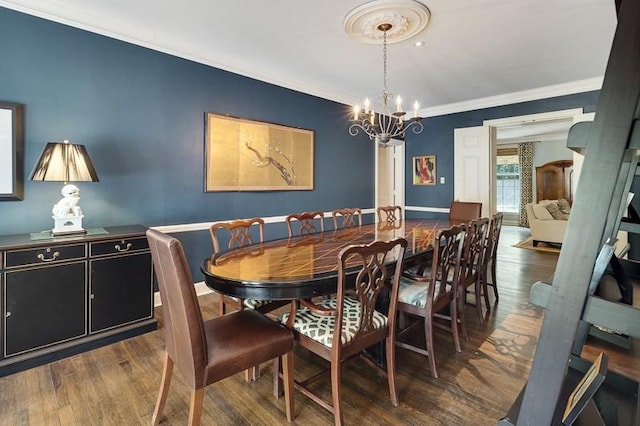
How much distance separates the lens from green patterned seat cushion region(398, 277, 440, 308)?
222cm

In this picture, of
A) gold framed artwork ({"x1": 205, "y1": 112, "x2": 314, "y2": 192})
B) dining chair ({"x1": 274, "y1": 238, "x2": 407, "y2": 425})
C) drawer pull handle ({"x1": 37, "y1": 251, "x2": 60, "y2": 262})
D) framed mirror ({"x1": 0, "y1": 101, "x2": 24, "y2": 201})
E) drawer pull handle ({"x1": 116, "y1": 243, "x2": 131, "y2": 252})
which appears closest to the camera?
dining chair ({"x1": 274, "y1": 238, "x2": 407, "y2": 425})

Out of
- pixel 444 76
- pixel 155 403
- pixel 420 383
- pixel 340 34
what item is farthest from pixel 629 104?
pixel 444 76

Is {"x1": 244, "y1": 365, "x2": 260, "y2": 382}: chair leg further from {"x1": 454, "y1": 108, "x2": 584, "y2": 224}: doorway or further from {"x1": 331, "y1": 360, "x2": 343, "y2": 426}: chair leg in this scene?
{"x1": 454, "y1": 108, "x2": 584, "y2": 224}: doorway

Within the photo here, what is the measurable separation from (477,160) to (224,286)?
517cm

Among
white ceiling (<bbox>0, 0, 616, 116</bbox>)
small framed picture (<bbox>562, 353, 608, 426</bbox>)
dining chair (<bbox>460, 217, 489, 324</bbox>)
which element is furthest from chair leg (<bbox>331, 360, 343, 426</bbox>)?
white ceiling (<bbox>0, 0, 616, 116</bbox>)

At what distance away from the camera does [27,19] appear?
2.54 m

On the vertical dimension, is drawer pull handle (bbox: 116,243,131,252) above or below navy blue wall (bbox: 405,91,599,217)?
below

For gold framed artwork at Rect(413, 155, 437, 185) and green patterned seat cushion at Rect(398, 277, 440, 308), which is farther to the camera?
gold framed artwork at Rect(413, 155, 437, 185)

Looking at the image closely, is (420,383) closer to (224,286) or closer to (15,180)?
(224,286)

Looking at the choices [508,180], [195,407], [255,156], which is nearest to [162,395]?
[195,407]

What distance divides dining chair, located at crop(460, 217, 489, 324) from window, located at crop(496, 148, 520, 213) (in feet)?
26.5

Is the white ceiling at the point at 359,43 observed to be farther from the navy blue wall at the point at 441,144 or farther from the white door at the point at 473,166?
the white door at the point at 473,166

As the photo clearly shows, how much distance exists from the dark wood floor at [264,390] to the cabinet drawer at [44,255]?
721 millimetres

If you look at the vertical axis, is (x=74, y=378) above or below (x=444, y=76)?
A: below
